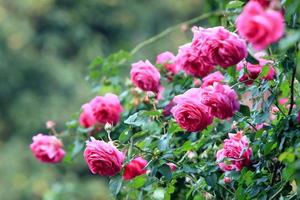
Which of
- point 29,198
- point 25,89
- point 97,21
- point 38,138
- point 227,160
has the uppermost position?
point 97,21

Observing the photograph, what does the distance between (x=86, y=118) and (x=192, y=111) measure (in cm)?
68

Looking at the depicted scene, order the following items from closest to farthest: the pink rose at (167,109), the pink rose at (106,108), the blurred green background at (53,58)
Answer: the pink rose at (167,109) → the pink rose at (106,108) → the blurred green background at (53,58)

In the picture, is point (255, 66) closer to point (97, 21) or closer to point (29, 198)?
point (29, 198)

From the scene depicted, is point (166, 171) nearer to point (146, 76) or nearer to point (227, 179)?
point (227, 179)

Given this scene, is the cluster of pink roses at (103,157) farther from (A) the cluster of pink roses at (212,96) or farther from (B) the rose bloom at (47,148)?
(B) the rose bloom at (47,148)

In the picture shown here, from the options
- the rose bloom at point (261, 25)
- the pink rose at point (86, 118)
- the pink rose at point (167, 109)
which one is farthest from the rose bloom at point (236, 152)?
the pink rose at point (86, 118)

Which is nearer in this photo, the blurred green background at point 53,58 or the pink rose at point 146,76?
the pink rose at point 146,76

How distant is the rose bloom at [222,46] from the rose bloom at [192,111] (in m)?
0.07

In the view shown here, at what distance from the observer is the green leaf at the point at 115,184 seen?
4.28 feet

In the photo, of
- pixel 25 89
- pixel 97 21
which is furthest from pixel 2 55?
pixel 97 21

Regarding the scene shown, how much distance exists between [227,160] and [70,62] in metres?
6.52

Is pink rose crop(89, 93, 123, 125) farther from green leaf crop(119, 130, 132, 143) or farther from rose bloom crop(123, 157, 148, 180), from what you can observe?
green leaf crop(119, 130, 132, 143)

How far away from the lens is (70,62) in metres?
7.80

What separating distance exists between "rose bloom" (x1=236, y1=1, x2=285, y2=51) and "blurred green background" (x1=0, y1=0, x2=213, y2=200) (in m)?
5.52
